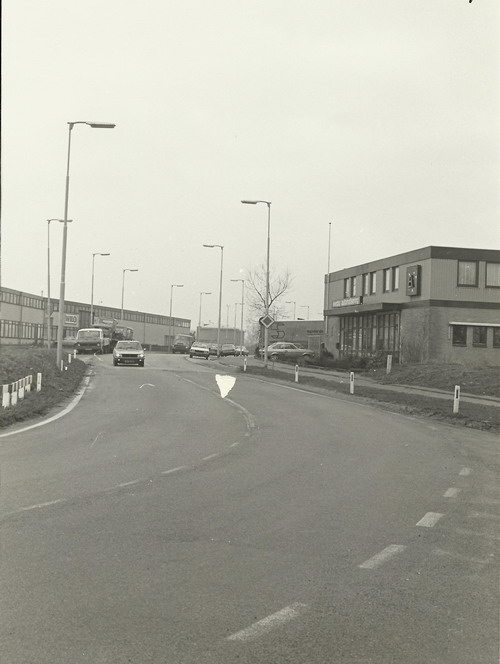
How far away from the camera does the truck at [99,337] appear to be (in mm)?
59781

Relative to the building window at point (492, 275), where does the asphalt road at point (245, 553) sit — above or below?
below

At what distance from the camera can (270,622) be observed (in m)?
4.13

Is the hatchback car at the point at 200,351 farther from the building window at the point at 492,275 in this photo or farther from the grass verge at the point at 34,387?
the grass verge at the point at 34,387

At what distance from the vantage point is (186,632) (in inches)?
156

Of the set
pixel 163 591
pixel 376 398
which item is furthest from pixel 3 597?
pixel 376 398

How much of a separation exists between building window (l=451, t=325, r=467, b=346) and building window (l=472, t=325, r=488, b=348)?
513mm

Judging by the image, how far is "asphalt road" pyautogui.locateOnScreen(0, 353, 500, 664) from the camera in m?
3.89

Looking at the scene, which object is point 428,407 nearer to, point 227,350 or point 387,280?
point 387,280

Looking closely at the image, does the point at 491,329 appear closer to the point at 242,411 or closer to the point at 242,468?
the point at 242,411

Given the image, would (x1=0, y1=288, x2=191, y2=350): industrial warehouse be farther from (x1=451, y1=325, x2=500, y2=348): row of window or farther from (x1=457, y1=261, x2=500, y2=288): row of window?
(x1=457, y1=261, x2=500, y2=288): row of window

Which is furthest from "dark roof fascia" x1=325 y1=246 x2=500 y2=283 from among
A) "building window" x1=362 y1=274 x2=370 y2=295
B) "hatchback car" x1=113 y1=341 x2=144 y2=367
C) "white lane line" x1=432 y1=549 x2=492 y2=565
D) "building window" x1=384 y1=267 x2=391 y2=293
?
"white lane line" x1=432 y1=549 x2=492 y2=565

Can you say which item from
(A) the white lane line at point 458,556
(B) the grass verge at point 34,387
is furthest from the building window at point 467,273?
(A) the white lane line at point 458,556

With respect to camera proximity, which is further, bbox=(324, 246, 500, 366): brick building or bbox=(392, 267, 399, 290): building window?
bbox=(392, 267, 399, 290): building window

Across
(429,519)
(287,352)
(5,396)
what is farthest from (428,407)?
(287,352)
